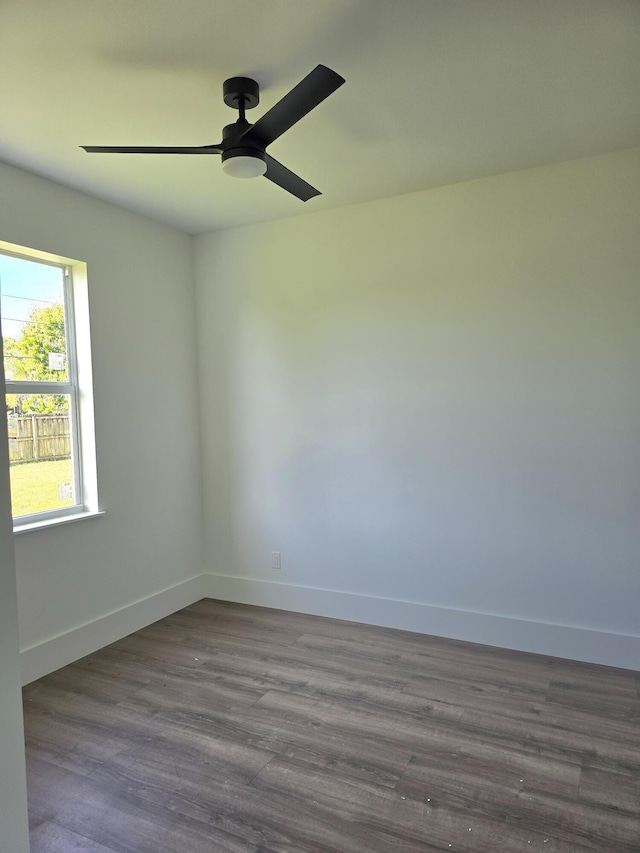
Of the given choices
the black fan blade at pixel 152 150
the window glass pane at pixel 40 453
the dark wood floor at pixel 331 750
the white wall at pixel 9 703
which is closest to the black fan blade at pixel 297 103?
the black fan blade at pixel 152 150

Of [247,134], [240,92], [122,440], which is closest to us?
[247,134]

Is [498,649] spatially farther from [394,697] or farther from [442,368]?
[442,368]

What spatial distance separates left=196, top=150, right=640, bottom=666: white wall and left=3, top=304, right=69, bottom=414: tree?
45.7 inches

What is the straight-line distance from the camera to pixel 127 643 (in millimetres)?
3420

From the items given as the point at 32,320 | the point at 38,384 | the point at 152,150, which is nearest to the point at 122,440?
the point at 38,384

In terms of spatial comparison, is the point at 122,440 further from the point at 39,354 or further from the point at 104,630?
the point at 104,630

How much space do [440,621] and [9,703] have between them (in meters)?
2.56

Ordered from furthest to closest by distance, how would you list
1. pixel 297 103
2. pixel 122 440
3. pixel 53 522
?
pixel 122 440 → pixel 53 522 → pixel 297 103

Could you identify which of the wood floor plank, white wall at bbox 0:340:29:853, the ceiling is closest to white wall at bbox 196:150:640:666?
the ceiling

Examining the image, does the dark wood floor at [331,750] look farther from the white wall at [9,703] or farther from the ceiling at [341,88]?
the ceiling at [341,88]

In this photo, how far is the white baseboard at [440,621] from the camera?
9.85ft

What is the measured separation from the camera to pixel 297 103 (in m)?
1.84

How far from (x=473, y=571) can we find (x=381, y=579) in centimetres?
62

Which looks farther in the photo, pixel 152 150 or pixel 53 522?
pixel 53 522
